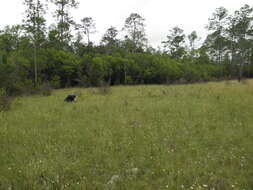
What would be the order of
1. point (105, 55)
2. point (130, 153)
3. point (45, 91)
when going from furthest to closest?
point (105, 55), point (45, 91), point (130, 153)

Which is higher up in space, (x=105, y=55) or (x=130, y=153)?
(x=105, y=55)

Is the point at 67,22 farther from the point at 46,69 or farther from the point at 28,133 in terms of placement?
the point at 28,133

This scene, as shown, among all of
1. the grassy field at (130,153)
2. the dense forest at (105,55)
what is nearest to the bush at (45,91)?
the dense forest at (105,55)

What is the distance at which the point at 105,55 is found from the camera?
1019 inches

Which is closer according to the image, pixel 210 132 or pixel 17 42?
pixel 210 132

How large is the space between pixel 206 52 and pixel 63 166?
34816 millimetres

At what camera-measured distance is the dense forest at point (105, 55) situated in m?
16.1

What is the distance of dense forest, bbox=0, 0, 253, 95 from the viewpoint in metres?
16.1

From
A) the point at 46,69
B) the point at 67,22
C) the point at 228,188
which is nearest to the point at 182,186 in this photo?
the point at 228,188

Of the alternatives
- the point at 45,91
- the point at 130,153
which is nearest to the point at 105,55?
the point at 45,91

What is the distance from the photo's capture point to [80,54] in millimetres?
24859

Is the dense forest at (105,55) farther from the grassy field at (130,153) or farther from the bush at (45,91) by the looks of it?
the grassy field at (130,153)

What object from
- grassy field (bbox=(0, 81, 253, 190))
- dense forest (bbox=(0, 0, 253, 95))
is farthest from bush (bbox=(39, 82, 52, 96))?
grassy field (bbox=(0, 81, 253, 190))

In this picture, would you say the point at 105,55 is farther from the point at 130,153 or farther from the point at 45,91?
the point at 130,153
